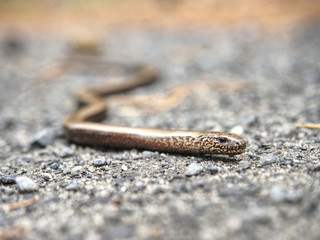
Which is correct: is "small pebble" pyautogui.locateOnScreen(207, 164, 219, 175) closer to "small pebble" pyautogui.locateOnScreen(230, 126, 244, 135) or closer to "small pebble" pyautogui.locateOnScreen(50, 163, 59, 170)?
"small pebble" pyautogui.locateOnScreen(230, 126, 244, 135)

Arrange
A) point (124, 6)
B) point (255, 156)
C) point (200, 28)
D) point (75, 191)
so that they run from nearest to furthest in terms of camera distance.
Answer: point (75, 191), point (255, 156), point (200, 28), point (124, 6)

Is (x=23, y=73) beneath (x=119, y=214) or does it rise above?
above

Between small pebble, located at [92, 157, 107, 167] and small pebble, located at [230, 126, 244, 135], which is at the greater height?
small pebble, located at [230, 126, 244, 135]

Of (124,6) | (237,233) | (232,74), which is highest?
(124,6)

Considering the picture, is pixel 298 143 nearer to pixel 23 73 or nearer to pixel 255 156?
pixel 255 156

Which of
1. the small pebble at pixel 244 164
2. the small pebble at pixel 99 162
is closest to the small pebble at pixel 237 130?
the small pebble at pixel 244 164

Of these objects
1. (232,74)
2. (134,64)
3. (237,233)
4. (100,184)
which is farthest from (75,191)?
(134,64)

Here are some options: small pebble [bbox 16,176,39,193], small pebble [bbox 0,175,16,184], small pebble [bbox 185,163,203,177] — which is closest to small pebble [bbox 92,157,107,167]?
small pebble [bbox 16,176,39,193]

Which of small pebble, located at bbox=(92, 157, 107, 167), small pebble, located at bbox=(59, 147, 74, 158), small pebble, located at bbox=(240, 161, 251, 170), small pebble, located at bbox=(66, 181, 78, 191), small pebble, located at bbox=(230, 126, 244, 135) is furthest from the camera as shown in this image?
small pebble, located at bbox=(230, 126, 244, 135)

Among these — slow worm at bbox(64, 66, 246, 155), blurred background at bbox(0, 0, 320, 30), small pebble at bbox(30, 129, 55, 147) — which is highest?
blurred background at bbox(0, 0, 320, 30)
